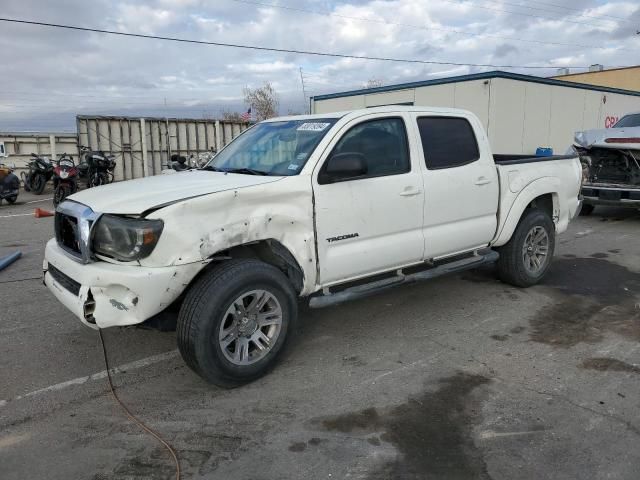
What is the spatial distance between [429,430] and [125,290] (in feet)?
6.58

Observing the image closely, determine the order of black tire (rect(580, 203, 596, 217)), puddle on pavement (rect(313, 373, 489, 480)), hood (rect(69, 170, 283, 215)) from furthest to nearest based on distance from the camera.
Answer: black tire (rect(580, 203, 596, 217)) < hood (rect(69, 170, 283, 215)) < puddle on pavement (rect(313, 373, 489, 480))

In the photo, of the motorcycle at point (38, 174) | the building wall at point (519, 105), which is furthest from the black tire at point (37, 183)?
the building wall at point (519, 105)

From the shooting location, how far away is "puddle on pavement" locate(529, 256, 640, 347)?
15.1 ft

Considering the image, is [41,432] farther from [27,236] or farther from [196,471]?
[27,236]

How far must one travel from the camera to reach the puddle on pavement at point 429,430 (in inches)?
110

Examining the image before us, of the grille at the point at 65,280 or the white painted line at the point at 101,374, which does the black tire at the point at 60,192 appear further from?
the white painted line at the point at 101,374

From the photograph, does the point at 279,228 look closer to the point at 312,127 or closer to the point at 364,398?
the point at 312,127

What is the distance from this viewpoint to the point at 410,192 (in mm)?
4469

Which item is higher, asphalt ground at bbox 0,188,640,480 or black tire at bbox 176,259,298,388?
black tire at bbox 176,259,298,388

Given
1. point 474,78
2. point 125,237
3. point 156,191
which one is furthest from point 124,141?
point 125,237

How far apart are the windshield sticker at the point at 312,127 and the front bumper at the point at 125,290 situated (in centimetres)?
153

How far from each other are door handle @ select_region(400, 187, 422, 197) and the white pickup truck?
2 cm

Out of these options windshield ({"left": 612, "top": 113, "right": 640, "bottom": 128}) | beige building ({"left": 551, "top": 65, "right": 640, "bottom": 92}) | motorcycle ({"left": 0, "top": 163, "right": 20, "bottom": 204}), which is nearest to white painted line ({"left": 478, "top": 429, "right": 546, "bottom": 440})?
windshield ({"left": 612, "top": 113, "right": 640, "bottom": 128})

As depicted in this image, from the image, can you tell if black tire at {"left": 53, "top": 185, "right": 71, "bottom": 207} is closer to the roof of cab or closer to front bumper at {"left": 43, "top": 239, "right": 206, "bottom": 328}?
the roof of cab
